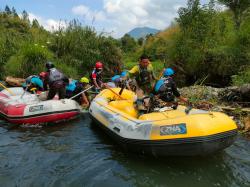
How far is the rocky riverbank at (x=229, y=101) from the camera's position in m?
8.28

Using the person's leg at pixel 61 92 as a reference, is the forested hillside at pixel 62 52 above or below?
above

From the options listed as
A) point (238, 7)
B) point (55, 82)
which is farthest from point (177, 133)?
point (238, 7)

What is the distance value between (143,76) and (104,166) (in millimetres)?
2282

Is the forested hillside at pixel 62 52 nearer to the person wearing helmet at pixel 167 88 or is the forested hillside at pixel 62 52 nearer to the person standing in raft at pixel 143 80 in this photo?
the person standing in raft at pixel 143 80

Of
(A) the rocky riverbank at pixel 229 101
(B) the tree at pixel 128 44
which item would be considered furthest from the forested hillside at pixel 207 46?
(B) the tree at pixel 128 44

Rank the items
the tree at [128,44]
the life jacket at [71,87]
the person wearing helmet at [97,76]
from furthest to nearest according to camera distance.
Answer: the tree at [128,44]
the person wearing helmet at [97,76]
the life jacket at [71,87]

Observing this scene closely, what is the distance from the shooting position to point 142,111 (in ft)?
23.3

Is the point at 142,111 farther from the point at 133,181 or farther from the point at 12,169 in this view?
the point at 12,169

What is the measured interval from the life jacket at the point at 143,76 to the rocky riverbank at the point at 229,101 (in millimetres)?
2617

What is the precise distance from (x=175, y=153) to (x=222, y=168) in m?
0.99

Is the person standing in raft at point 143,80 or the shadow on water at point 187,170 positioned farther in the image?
the person standing in raft at point 143,80

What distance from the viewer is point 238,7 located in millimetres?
18438

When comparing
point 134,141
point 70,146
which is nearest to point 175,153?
point 134,141

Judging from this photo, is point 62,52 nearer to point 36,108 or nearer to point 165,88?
point 36,108
